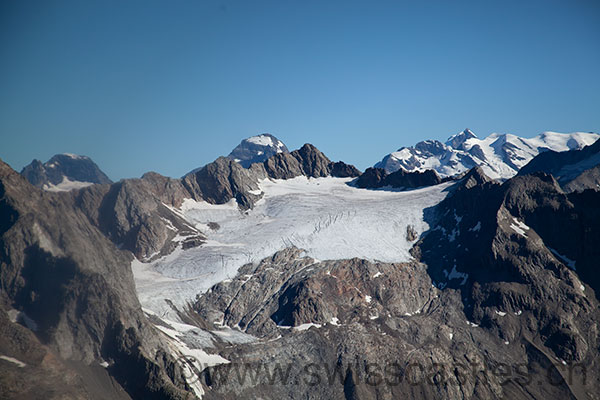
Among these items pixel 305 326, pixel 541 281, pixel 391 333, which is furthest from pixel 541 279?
pixel 305 326

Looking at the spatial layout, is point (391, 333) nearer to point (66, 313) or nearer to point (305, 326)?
point (305, 326)

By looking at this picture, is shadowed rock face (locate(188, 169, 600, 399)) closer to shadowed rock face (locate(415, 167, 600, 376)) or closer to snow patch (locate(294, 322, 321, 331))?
shadowed rock face (locate(415, 167, 600, 376))

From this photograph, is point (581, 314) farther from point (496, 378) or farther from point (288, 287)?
point (288, 287)

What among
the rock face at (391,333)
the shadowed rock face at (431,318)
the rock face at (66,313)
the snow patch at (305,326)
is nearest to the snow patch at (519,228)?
the shadowed rock face at (431,318)

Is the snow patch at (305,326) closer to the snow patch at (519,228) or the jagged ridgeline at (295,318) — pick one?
the jagged ridgeline at (295,318)

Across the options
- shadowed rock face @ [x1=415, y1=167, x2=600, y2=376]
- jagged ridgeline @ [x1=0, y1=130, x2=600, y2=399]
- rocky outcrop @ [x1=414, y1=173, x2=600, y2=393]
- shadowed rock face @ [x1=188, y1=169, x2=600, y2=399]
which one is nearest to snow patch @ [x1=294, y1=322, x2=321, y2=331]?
jagged ridgeline @ [x1=0, y1=130, x2=600, y2=399]

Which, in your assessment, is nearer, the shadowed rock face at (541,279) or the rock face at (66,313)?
the rock face at (66,313)

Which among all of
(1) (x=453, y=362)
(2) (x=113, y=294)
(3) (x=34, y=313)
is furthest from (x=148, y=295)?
(1) (x=453, y=362)

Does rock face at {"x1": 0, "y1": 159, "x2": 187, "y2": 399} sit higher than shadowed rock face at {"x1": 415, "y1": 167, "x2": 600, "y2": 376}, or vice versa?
rock face at {"x1": 0, "y1": 159, "x2": 187, "y2": 399}
